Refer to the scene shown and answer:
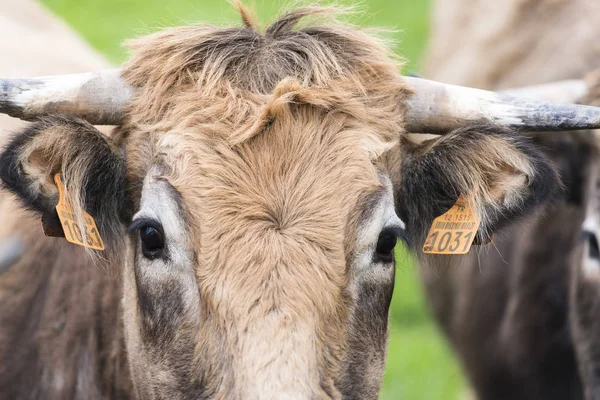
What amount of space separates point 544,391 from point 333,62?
139 inches

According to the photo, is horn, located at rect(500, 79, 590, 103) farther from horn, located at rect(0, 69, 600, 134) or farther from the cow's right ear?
the cow's right ear

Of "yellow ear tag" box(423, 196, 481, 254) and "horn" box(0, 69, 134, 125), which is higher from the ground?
"horn" box(0, 69, 134, 125)

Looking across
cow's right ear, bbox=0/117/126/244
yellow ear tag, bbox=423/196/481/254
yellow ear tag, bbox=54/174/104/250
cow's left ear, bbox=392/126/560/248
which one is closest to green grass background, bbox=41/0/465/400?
yellow ear tag, bbox=423/196/481/254

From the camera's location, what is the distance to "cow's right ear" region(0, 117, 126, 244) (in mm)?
3512

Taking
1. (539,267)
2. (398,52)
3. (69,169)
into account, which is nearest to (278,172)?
(69,169)

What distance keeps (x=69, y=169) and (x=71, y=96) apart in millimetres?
275

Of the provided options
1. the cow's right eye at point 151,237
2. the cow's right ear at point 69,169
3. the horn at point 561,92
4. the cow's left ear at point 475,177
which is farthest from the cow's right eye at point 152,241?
the horn at point 561,92

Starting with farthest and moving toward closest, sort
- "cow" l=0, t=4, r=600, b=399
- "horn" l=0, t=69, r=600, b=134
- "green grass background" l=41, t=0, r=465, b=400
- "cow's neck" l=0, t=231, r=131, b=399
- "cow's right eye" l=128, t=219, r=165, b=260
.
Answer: "green grass background" l=41, t=0, r=465, b=400, "cow's neck" l=0, t=231, r=131, b=399, "horn" l=0, t=69, r=600, b=134, "cow's right eye" l=128, t=219, r=165, b=260, "cow" l=0, t=4, r=600, b=399

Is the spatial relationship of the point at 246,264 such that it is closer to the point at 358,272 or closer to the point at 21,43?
the point at 358,272

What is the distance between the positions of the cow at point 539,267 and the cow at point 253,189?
5.16ft

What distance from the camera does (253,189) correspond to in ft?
11.1

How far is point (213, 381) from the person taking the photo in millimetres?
3268

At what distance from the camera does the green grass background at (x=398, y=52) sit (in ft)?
23.1

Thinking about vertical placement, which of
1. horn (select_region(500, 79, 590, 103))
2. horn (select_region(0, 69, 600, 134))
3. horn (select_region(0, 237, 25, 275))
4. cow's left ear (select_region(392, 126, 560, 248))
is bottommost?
horn (select_region(0, 237, 25, 275))
